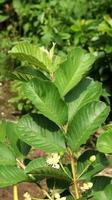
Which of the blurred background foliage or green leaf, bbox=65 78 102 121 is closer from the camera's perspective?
green leaf, bbox=65 78 102 121

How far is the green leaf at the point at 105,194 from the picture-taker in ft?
3.48

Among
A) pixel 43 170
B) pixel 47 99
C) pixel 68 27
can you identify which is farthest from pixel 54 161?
pixel 68 27

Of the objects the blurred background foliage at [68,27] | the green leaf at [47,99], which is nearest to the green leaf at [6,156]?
the green leaf at [47,99]

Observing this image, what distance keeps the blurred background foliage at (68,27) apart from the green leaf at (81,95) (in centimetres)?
275

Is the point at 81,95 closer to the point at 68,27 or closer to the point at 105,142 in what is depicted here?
the point at 105,142

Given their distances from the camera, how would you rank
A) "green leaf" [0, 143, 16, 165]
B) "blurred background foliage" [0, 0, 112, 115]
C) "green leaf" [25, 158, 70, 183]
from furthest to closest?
"blurred background foliage" [0, 0, 112, 115]
"green leaf" [0, 143, 16, 165]
"green leaf" [25, 158, 70, 183]

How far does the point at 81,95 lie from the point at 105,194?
0.21 m

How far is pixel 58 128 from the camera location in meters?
1.14

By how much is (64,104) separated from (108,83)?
11.4ft

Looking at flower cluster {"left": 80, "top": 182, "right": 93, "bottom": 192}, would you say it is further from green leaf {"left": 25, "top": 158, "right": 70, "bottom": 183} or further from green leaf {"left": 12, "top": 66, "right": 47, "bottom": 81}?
green leaf {"left": 12, "top": 66, "right": 47, "bottom": 81}

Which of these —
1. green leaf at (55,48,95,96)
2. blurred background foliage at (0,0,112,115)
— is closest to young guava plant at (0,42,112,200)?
green leaf at (55,48,95,96)

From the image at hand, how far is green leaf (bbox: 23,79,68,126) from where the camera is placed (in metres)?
1.11

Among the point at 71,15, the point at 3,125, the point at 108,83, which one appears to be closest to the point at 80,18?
the point at 71,15

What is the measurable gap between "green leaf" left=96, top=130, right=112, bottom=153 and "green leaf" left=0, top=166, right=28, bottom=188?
0.15m
